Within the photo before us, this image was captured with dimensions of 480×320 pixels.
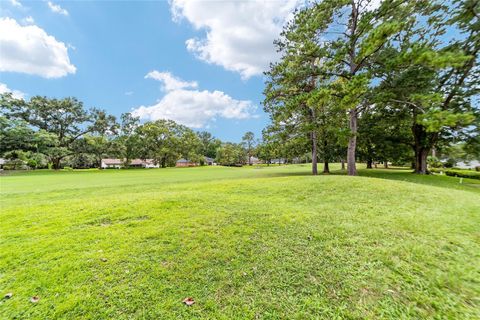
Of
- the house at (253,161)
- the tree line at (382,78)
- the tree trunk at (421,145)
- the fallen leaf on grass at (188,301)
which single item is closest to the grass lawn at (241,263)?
the fallen leaf on grass at (188,301)

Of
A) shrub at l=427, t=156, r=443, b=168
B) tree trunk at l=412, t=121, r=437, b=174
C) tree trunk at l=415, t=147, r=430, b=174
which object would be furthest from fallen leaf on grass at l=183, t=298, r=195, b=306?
shrub at l=427, t=156, r=443, b=168

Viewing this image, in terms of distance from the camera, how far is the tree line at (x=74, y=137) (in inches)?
1147

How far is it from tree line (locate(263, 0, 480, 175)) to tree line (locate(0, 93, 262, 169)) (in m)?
35.0

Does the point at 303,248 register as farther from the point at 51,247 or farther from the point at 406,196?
the point at 406,196

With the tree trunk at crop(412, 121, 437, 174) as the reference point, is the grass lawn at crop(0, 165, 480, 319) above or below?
below

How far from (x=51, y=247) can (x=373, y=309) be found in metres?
4.85

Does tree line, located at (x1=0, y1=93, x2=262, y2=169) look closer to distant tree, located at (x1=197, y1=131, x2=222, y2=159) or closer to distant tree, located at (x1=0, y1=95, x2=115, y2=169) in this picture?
distant tree, located at (x1=0, y1=95, x2=115, y2=169)

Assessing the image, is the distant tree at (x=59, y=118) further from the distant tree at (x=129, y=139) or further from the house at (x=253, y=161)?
the house at (x=253, y=161)

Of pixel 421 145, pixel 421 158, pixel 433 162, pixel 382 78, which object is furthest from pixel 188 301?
pixel 433 162

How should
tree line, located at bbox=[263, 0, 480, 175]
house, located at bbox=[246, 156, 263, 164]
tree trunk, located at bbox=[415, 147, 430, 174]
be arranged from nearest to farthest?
1. tree line, located at bbox=[263, 0, 480, 175]
2. tree trunk, located at bbox=[415, 147, 430, 174]
3. house, located at bbox=[246, 156, 263, 164]

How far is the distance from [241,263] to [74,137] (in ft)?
158

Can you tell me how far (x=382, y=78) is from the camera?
12953 millimetres

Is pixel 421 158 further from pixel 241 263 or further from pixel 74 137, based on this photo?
pixel 74 137

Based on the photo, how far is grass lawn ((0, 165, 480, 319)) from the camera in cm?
219
